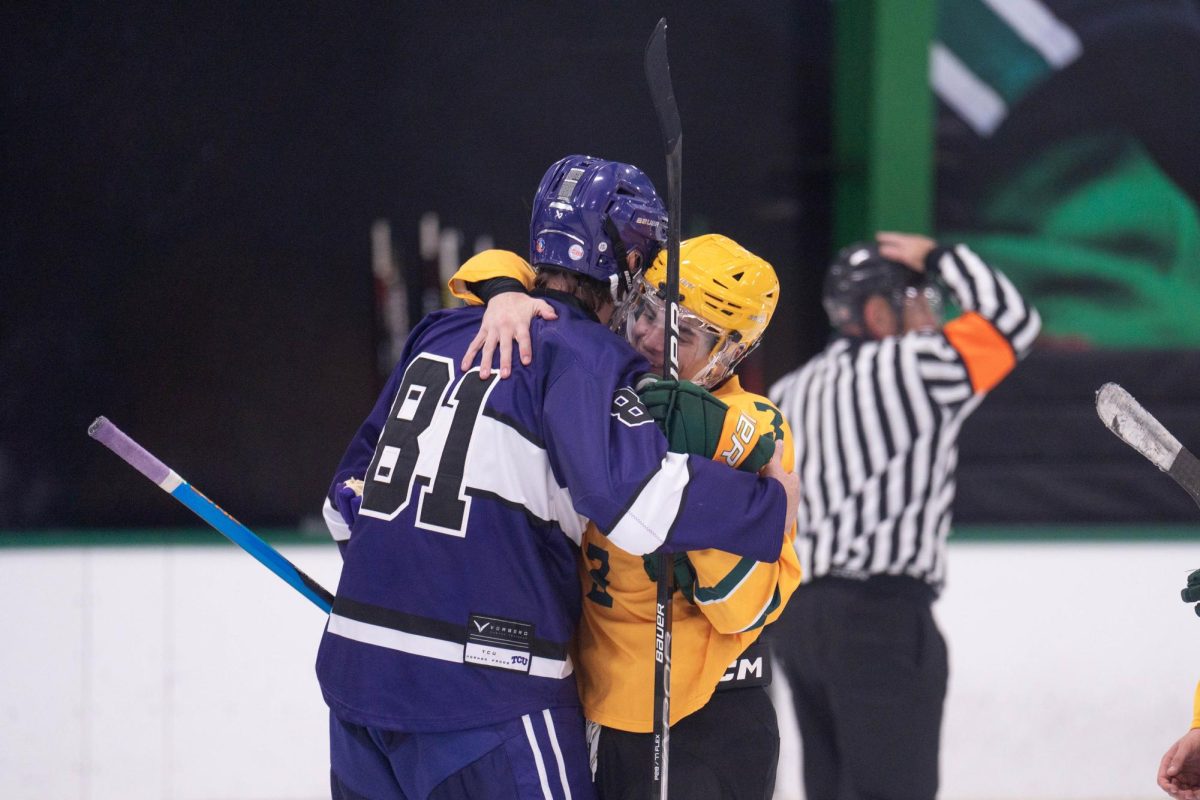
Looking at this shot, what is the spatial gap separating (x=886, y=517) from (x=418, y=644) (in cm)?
132

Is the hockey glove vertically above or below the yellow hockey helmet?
below

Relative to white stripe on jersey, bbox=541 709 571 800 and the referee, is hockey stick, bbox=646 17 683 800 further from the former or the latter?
the referee

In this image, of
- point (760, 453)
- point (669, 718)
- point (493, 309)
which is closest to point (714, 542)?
point (760, 453)

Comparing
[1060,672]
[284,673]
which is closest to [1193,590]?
[1060,672]

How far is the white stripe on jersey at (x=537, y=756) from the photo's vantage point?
1.34 metres

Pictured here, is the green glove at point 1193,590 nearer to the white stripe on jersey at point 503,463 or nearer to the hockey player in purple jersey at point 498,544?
the hockey player in purple jersey at point 498,544

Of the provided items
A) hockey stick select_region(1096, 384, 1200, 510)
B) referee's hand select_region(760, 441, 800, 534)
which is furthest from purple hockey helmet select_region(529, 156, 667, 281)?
hockey stick select_region(1096, 384, 1200, 510)

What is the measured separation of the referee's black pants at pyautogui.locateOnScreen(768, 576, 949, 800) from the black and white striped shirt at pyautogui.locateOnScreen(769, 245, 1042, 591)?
0.05 meters

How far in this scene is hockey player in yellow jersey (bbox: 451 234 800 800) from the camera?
54.2 inches

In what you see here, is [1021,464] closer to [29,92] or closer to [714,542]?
[714,542]

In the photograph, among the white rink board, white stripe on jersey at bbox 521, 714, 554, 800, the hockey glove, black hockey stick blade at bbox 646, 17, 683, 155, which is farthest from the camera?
the white rink board

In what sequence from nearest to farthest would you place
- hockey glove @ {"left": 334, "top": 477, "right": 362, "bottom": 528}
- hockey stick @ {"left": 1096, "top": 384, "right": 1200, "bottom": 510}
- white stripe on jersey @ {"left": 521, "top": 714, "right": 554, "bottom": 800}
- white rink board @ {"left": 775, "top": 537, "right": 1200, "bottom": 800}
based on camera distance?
hockey stick @ {"left": 1096, "top": 384, "right": 1200, "bottom": 510}
white stripe on jersey @ {"left": 521, "top": 714, "right": 554, "bottom": 800}
hockey glove @ {"left": 334, "top": 477, "right": 362, "bottom": 528}
white rink board @ {"left": 775, "top": 537, "right": 1200, "bottom": 800}

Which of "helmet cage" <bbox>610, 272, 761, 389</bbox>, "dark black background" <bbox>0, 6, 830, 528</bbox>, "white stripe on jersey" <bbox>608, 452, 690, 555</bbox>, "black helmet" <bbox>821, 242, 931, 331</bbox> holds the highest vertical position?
"dark black background" <bbox>0, 6, 830, 528</bbox>

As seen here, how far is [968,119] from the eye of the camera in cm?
447
